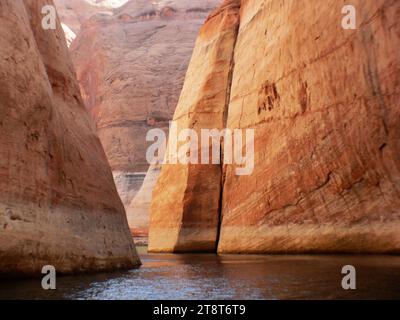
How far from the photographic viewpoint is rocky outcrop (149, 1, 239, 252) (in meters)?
23.5

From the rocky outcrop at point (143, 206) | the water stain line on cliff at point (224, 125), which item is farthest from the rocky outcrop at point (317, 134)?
the rocky outcrop at point (143, 206)

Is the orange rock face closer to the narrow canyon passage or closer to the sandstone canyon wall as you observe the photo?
the sandstone canyon wall

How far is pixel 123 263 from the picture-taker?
37.7 ft

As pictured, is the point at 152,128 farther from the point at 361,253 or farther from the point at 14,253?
the point at 14,253

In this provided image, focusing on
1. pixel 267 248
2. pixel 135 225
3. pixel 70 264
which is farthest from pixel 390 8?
pixel 135 225

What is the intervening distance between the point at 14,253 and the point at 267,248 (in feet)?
39.1

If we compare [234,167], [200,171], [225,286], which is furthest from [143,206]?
[225,286]

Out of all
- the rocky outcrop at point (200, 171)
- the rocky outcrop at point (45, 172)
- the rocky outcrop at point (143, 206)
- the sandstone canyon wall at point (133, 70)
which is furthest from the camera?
the sandstone canyon wall at point (133, 70)

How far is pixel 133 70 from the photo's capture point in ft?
182

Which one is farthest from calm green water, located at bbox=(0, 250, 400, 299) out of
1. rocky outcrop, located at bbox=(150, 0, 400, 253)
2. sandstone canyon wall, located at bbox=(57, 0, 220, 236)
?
sandstone canyon wall, located at bbox=(57, 0, 220, 236)

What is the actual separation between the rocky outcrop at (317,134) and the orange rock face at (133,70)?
27.0 meters

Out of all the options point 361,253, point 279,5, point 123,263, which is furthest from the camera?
point 279,5

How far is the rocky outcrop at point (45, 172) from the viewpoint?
815 centimetres

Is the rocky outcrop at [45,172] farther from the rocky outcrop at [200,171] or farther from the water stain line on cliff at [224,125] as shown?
the rocky outcrop at [200,171]
